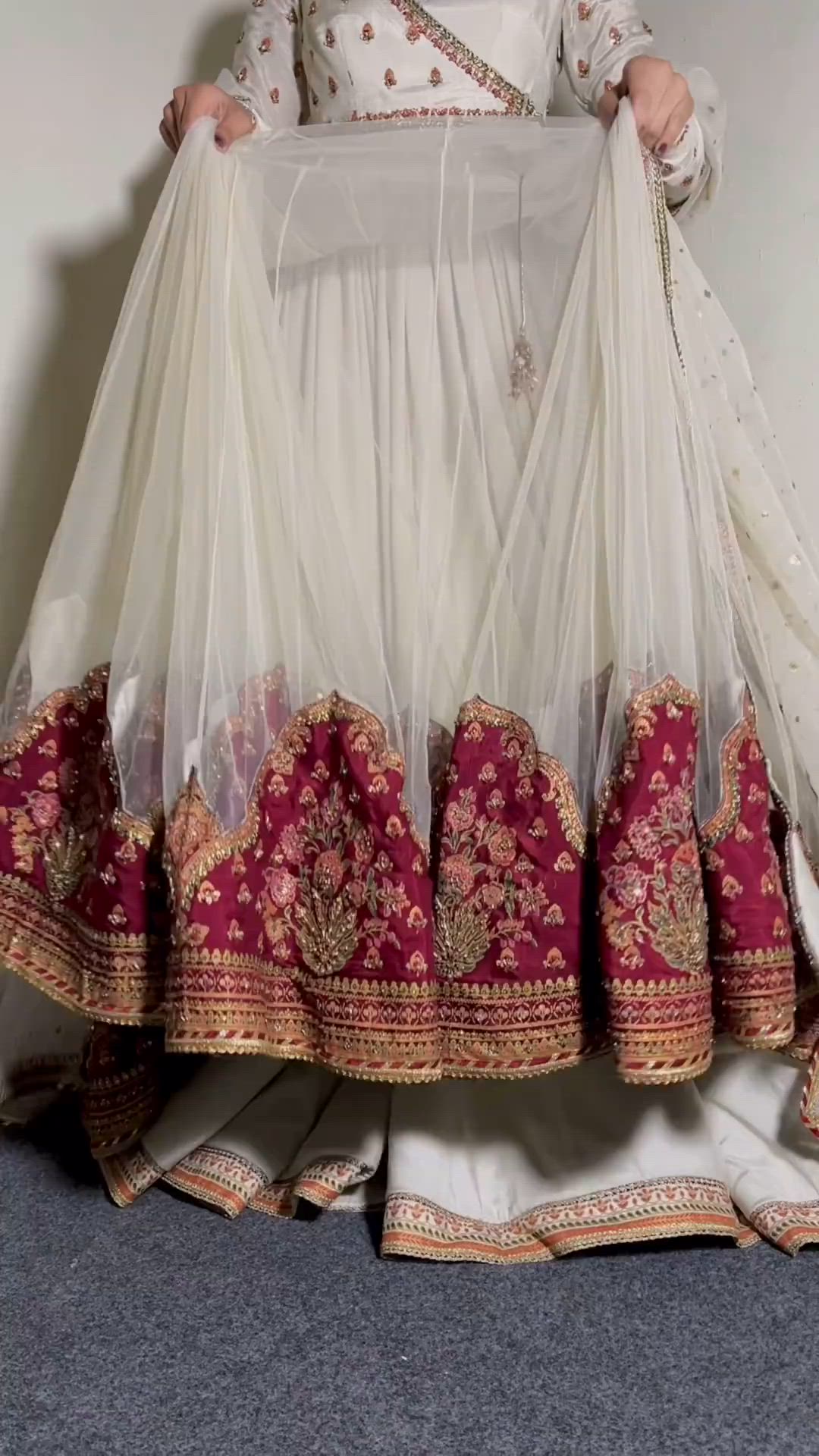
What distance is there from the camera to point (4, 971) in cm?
114

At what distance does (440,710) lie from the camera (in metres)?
0.89

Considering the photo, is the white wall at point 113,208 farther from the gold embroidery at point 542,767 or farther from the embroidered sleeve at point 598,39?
the gold embroidery at point 542,767

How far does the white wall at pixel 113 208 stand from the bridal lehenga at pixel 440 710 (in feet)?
0.81

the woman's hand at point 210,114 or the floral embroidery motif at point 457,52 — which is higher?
the floral embroidery motif at point 457,52

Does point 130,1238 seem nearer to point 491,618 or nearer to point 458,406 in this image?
point 491,618

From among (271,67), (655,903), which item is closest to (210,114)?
(271,67)

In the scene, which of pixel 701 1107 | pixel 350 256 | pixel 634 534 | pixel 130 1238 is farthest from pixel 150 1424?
pixel 350 256

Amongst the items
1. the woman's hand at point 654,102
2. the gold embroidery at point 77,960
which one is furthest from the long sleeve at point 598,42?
the gold embroidery at point 77,960

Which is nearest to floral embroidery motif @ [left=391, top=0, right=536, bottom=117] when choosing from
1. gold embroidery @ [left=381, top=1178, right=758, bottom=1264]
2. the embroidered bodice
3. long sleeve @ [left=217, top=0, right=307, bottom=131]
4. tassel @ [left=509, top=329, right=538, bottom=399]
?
the embroidered bodice

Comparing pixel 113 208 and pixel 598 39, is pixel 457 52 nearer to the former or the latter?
pixel 598 39

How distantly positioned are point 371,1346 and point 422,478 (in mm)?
618

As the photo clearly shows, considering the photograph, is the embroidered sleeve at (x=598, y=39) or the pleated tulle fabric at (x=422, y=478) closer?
the pleated tulle fabric at (x=422, y=478)

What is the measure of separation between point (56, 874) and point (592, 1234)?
485mm

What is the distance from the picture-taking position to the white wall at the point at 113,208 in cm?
120
